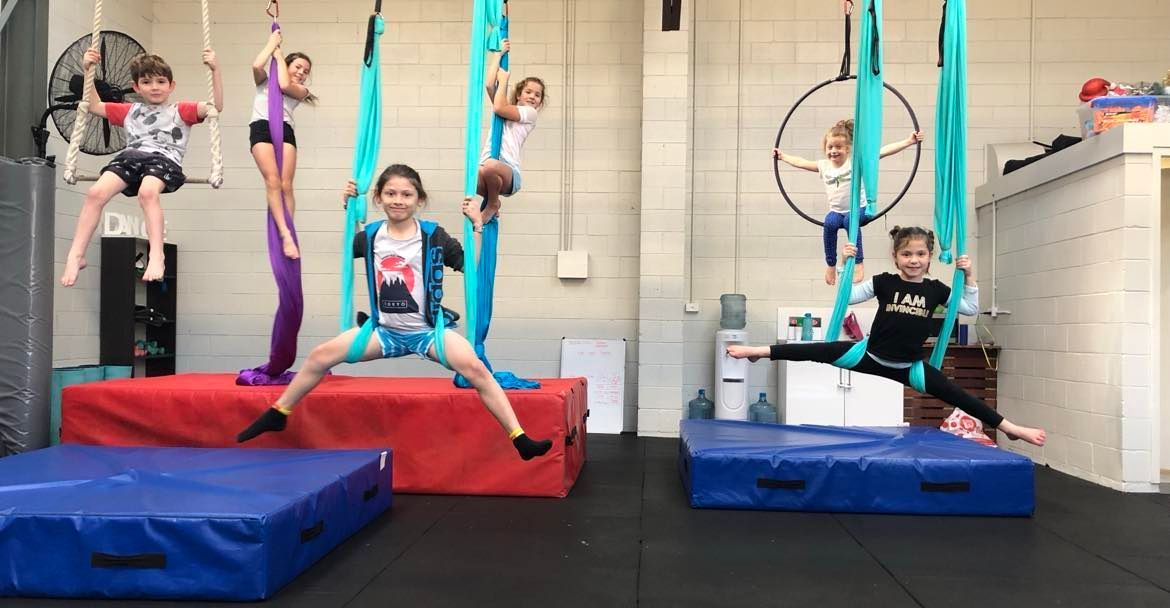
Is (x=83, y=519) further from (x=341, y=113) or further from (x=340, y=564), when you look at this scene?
(x=341, y=113)

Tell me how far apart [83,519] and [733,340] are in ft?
16.4

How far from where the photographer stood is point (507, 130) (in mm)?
4473

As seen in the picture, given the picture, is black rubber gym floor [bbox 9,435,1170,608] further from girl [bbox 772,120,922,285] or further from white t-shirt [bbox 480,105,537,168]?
white t-shirt [bbox 480,105,537,168]

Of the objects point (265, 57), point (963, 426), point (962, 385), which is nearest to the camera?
point (265, 57)

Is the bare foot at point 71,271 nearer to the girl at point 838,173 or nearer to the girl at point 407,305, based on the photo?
the girl at point 407,305

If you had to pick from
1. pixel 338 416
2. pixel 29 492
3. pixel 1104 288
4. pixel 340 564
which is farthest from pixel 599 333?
pixel 29 492

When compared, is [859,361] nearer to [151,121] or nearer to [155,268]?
[155,268]

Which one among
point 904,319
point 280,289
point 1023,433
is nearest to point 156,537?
point 280,289

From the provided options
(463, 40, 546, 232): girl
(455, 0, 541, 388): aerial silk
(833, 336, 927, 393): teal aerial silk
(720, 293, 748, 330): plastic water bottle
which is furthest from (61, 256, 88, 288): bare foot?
(720, 293, 748, 330): plastic water bottle

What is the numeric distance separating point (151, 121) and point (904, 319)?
146 inches

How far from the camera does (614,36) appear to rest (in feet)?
24.0

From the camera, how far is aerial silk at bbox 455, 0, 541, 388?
3344 millimetres

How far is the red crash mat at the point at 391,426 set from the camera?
4590 mm

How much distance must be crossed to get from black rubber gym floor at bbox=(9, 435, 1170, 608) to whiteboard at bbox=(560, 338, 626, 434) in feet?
8.06
